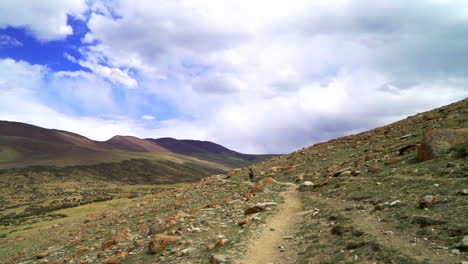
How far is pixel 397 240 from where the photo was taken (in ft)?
32.6

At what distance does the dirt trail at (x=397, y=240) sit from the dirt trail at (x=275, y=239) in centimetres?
340

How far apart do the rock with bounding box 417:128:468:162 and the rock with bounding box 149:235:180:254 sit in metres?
18.7

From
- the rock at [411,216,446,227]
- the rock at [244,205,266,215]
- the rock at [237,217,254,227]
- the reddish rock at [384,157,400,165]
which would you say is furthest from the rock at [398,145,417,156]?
the rock at [237,217,254,227]

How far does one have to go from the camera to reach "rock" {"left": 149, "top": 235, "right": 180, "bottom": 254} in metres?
15.0

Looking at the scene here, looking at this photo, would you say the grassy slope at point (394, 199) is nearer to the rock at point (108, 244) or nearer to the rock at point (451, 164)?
the rock at point (451, 164)

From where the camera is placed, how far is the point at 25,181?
135500mm

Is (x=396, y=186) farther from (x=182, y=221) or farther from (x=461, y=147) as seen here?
(x=182, y=221)

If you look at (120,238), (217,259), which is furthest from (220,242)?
(120,238)

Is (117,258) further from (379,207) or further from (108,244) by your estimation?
(379,207)

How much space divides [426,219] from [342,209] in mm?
5382

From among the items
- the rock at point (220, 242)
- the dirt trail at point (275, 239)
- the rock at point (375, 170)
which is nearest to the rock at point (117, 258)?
the rock at point (220, 242)

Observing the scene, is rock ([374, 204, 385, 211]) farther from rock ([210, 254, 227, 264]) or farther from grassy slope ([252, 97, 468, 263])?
rock ([210, 254, 227, 264])

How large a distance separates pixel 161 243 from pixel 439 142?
20.8 m

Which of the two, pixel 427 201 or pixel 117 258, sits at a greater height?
pixel 427 201
